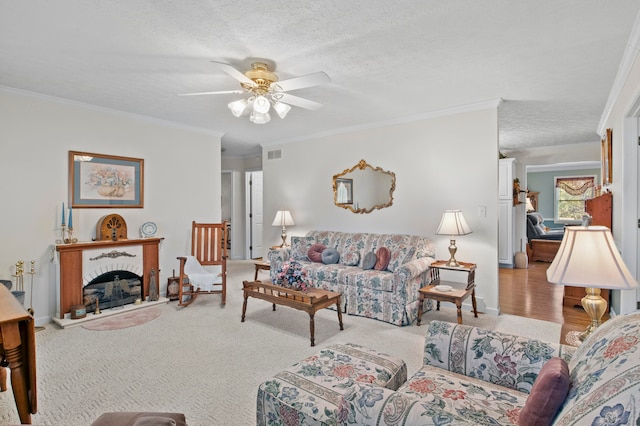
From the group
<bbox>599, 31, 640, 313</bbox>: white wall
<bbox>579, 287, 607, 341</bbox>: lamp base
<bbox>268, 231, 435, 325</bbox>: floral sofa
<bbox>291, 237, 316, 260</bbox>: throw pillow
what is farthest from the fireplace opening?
<bbox>599, 31, 640, 313</bbox>: white wall

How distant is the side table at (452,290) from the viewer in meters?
3.33

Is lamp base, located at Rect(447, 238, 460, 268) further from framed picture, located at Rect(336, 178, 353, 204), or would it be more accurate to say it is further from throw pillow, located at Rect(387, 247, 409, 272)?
framed picture, located at Rect(336, 178, 353, 204)

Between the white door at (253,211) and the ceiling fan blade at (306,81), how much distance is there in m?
5.31

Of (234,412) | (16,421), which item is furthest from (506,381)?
(16,421)

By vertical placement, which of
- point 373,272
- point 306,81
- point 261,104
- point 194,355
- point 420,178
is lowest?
point 194,355

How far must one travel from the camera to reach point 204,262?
4.68 meters

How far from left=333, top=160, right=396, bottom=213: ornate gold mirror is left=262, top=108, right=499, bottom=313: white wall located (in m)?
0.09

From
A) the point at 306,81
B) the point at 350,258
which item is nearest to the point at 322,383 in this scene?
the point at 306,81

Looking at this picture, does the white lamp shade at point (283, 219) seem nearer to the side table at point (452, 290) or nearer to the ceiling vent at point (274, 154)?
the ceiling vent at point (274, 154)

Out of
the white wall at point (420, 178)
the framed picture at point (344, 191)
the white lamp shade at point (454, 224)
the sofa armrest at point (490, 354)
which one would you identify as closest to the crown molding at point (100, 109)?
the white wall at point (420, 178)

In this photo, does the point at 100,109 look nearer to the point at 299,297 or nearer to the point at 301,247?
the point at 301,247

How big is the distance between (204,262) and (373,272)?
236 cm

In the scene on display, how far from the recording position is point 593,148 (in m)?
6.49

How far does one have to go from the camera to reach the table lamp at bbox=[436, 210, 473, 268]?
3791mm
